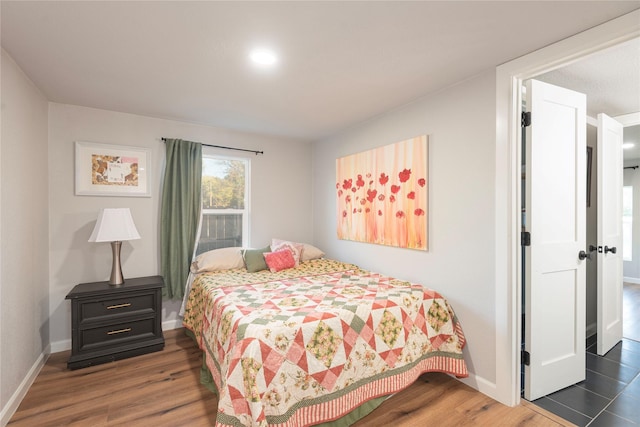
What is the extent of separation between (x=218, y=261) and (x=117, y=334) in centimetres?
107

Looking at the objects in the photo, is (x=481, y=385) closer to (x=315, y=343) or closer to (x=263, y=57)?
(x=315, y=343)

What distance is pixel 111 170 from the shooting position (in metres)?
→ 3.02

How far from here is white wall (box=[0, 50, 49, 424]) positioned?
185 centimetres

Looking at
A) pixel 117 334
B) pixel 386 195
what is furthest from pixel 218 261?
pixel 386 195

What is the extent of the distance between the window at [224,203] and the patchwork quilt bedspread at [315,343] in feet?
3.47

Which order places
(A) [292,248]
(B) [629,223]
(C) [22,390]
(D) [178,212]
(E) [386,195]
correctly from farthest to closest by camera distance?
(B) [629,223] → (A) [292,248] → (D) [178,212] → (E) [386,195] → (C) [22,390]

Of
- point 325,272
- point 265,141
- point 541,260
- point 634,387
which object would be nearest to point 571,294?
point 541,260

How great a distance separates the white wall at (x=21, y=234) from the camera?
1848 millimetres

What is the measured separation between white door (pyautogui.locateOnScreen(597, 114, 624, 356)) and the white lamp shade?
4320 mm

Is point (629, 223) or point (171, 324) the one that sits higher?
point (629, 223)

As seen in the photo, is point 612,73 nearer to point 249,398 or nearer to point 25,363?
point 249,398

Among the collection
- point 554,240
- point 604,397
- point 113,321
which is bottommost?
point 604,397

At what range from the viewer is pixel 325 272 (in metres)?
3.13

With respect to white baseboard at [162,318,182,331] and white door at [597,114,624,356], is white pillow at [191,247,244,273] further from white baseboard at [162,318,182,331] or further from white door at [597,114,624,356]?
white door at [597,114,624,356]
